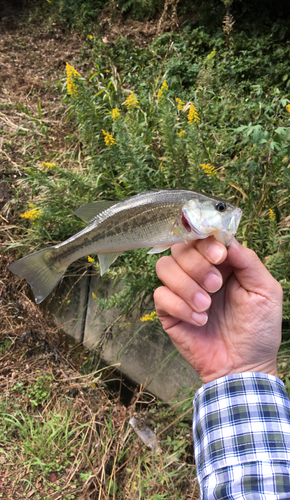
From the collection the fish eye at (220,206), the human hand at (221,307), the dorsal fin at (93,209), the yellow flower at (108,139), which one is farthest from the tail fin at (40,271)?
the yellow flower at (108,139)

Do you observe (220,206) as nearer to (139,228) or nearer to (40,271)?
(139,228)

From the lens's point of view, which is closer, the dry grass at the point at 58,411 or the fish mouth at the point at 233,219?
the fish mouth at the point at 233,219

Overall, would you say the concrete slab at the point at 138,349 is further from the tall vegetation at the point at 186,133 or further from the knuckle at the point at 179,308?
the knuckle at the point at 179,308

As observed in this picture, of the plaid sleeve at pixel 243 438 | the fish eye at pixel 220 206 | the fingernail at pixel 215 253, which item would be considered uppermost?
the fish eye at pixel 220 206

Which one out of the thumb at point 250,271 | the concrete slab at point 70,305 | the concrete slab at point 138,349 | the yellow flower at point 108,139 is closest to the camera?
the thumb at point 250,271

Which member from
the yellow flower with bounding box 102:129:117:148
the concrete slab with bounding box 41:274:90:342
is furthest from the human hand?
the concrete slab with bounding box 41:274:90:342

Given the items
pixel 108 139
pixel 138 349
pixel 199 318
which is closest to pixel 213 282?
pixel 199 318

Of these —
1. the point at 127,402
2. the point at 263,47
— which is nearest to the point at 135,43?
the point at 263,47

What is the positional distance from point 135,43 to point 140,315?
410cm

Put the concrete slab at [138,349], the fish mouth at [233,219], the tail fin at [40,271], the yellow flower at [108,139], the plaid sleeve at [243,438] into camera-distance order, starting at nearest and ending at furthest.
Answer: the plaid sleeve at [243,438] → the fish mouth at [233,219] → the tail fin at [40,271] → the yellow flower at [108,139] → the concrete slab at [138,349]

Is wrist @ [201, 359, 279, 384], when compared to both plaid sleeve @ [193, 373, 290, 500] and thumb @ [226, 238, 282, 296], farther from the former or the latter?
thumb @ [226, 238, 282, 296]

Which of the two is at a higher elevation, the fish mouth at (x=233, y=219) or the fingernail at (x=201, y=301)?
the fish mouth at (x=233, y=219)

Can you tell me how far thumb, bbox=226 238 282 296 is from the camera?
1618 millimetres

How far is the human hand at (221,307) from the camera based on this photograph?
1631 mm
